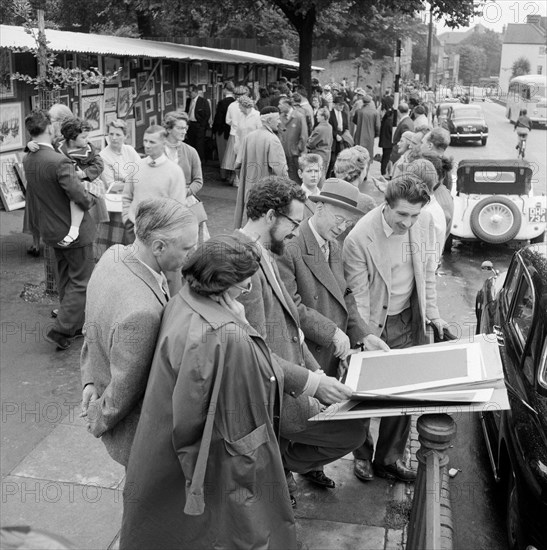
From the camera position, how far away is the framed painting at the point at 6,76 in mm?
10961

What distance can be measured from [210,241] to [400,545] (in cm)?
224

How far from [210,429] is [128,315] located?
23.2 inches

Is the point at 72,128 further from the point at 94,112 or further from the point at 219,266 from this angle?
the point at 94,112

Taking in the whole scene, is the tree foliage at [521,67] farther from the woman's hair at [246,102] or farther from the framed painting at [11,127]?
the framed painting at [11,127]

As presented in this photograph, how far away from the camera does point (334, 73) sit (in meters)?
51.0

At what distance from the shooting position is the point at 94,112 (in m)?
14.0

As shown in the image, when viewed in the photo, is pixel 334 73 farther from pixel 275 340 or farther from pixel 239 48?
pixel 275 340

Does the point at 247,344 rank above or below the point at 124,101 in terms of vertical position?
below

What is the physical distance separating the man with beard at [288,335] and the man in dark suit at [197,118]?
13.6 meters

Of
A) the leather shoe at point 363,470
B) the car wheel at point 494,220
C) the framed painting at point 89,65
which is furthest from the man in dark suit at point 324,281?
the framed painting at point 89,65

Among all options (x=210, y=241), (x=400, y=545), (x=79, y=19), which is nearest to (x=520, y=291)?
(x=400, y=545)

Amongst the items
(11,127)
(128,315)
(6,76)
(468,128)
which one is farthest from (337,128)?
(468,128)

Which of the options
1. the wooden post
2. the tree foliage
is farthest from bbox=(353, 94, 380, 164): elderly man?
the tree foliage

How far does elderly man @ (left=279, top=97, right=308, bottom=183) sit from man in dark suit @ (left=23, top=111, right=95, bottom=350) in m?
6.85
